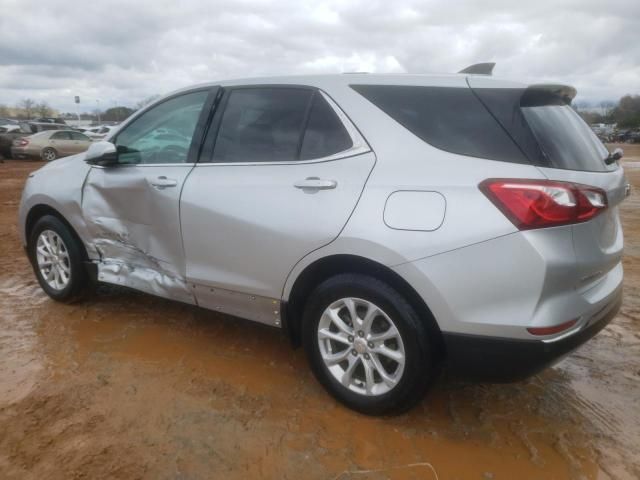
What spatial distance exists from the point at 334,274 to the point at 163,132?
5.75ft

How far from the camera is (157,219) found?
3418 millimetres

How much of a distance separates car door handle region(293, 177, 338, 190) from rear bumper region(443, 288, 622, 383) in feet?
2.97

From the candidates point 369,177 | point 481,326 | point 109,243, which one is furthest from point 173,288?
point 481,326

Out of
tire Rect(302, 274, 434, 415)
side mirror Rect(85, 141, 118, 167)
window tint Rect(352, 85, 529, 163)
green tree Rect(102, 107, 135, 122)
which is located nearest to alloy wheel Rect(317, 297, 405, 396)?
tire Rect(302, 274, 434, 415)

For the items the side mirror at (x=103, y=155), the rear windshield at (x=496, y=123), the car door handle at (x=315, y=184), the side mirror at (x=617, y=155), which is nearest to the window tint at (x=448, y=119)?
the rear windshield at (x=496, y=123)

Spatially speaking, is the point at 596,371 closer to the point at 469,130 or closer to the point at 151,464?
the point at 469,130

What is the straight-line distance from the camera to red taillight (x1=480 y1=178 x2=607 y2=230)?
7.10 feet

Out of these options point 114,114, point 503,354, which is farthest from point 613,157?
point 114,114

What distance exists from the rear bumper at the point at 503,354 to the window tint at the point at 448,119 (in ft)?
2.58

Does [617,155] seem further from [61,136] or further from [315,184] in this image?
[61,136]

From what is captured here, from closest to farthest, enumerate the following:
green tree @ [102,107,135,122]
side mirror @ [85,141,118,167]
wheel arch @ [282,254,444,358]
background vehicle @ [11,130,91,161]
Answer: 1. wheel arch @ [282,254,444,358]
2. side mirror @ [85,141,118,167]
3. background vehicle @ [11,130,91,161]
4. green tree @ [102,107,135,122]

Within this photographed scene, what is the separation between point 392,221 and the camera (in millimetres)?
2402

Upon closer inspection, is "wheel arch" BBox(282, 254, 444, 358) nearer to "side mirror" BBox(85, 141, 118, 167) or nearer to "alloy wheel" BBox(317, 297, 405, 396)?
"alloy wheel" BBox(317, 297, 405, 396)

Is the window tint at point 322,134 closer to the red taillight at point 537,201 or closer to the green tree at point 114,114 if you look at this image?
the red taillight at point 537,201
